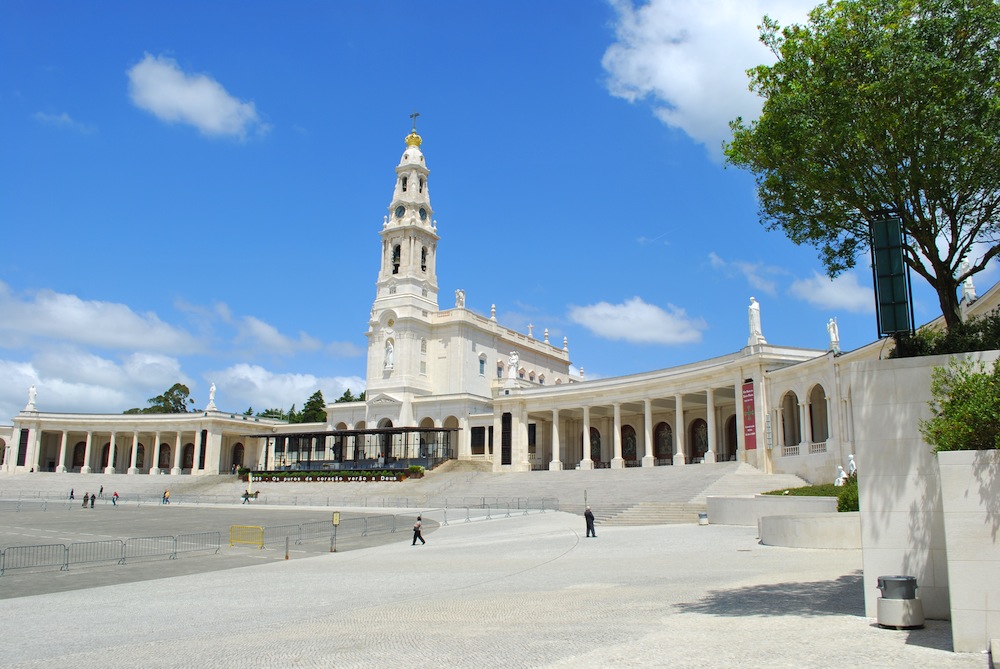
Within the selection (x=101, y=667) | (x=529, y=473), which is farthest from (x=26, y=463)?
(x=101, y=667)

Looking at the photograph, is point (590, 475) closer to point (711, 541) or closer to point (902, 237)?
point (711, 541)

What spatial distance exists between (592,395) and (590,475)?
10189 millimetres

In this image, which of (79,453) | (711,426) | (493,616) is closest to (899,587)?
(493,616)

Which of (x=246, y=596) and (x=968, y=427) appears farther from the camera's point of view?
(x=246, y=596)

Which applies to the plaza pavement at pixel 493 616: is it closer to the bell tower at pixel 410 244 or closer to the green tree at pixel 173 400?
the bell tower at pixel 410 244

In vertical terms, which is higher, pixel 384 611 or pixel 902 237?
pixel 902 237

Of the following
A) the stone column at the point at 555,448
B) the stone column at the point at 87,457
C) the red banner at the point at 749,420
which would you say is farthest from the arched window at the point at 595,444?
the stone column at the point at 87,457

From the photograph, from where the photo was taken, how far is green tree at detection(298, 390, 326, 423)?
107906 mm

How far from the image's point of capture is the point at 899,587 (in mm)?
11297

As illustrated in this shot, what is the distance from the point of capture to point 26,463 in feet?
280

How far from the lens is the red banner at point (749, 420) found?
46.2 m

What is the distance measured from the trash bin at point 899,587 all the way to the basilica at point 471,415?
95.5 feet

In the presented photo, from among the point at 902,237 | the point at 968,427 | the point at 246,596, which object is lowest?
the point at 246,596

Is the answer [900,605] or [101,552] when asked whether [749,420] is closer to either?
[101,552]
